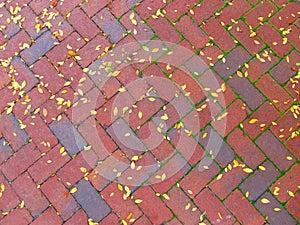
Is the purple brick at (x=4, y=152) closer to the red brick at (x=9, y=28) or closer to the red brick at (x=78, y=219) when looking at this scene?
the red brick at (x=78, y=219)

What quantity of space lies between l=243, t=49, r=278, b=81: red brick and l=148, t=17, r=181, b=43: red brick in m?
0.76

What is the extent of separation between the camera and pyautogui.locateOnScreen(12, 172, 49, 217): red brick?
343 centimetres

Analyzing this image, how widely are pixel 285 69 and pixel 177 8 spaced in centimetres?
126

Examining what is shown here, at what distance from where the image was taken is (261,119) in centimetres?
357

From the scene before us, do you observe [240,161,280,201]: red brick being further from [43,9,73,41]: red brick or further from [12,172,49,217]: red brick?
[43,9,73,41]: red brick

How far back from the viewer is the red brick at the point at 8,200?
11.4ft

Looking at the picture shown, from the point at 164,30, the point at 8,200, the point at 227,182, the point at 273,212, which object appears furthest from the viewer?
the point at 164,30

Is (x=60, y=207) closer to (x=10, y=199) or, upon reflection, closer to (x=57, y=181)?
(x=57, y=181)

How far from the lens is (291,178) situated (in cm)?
336

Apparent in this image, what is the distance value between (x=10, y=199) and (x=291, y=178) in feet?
8.18

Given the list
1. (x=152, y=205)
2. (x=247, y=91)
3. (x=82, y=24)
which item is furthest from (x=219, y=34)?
(x=152, y=205)

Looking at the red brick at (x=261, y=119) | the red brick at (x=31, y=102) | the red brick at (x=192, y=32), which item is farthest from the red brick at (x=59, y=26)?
the red brick at (x=261, y=119)

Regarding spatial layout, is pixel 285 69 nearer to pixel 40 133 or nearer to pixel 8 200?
pixel 40 133

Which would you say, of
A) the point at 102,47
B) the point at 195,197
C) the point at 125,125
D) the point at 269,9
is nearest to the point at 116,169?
the point at 125,125
